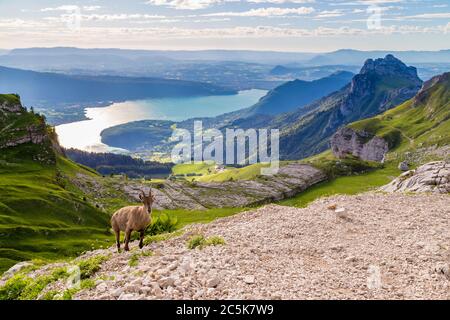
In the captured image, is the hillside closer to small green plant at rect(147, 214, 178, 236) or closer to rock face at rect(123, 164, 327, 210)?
rock face at rect(123, 164, 327, 210)

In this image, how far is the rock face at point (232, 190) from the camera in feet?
430

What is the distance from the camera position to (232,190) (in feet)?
479

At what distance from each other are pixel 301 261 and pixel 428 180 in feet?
113

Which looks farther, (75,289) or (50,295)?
(50,295)

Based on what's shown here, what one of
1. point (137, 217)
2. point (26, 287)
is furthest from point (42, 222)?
point (137, 217)

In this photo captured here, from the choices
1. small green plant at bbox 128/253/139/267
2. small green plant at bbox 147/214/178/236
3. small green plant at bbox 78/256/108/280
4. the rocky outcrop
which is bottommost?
the rocky outcrop

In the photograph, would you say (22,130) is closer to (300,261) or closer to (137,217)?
(137,217)

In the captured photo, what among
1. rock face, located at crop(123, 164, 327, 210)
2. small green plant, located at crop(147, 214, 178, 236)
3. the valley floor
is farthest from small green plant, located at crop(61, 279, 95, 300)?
rock face, located at crop(123, 164, 327, 210)

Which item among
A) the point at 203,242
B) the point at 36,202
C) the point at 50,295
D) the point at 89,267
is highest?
the point at 203,242

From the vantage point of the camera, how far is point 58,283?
19.1 metres

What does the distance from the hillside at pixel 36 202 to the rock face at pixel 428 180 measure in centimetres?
3847

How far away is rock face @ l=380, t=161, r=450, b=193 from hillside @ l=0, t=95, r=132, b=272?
38468 mm

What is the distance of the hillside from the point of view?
5331 cm
